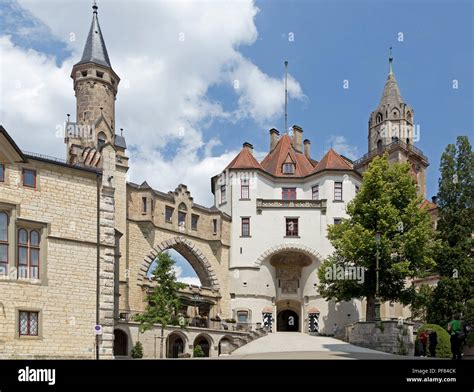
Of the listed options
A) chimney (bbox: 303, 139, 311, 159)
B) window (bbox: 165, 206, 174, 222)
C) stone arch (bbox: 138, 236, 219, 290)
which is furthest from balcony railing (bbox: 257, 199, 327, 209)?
chimney (bbox: 303, 139, 311, 159)

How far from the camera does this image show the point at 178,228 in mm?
49750

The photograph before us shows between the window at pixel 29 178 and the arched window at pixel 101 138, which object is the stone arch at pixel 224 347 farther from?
the arched window at pixel 101 138

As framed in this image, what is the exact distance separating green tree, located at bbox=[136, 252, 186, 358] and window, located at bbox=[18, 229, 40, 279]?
38.3 feet

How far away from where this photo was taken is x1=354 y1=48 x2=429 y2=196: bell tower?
66.3 m

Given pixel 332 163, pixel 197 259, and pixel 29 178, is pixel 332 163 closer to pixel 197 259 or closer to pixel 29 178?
pixel 197 259

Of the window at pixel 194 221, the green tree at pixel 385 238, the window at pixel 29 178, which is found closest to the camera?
the window at pixel 29 178

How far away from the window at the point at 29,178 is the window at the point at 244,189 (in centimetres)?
2981

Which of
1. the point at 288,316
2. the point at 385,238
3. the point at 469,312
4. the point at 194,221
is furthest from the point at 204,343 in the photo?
the point at 469,312

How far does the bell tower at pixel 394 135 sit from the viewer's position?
66.3 meters

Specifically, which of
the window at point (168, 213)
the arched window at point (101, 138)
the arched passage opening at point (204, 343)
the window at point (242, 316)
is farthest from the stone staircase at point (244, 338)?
the arched window at point (101, 138)

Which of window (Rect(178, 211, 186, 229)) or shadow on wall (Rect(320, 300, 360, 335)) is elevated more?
window (Rect(178, 211, 186, 229))

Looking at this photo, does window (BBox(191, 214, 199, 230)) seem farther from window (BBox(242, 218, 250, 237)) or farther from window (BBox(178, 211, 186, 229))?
window (BBox(242, 218, 250, 237))

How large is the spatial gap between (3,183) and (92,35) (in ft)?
110

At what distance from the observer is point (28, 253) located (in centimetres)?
2483
